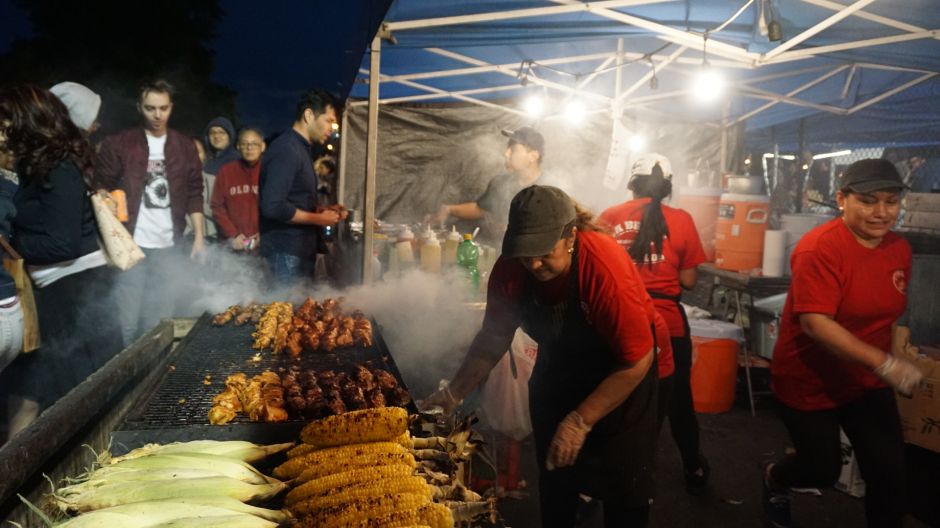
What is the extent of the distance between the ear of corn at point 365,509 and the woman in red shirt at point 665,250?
314 cm

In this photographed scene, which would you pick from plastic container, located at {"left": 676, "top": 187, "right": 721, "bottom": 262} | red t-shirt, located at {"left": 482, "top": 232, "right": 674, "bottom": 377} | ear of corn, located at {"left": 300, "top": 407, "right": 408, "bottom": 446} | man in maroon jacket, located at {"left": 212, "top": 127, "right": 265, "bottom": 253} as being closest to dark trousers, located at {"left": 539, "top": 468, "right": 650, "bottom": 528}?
red t-shirt, located at {"left": 482, "top": 232, "right": 674, "bottom": 377}

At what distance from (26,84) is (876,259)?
18.9 ft

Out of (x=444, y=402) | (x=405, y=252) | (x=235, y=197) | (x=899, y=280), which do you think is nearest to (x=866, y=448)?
(x=899, y=280)

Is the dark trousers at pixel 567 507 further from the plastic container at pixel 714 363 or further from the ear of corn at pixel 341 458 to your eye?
the plastic container at pixel 714 363

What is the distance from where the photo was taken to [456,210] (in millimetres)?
7645

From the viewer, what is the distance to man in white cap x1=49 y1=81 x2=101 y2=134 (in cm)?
446

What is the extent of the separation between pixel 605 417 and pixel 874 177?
7.34 ft

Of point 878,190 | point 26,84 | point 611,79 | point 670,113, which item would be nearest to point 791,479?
point 878,190

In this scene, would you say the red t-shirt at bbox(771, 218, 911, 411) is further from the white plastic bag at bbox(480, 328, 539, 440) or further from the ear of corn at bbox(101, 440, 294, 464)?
the ear of corn at bbox(101, 440, 294, 464)

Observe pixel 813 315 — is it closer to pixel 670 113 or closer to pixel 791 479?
pixel 791 479

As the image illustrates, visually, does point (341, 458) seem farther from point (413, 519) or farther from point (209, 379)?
point (209, 379)

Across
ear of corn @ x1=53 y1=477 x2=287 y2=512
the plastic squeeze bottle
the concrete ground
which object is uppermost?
the plastic squeeze bottle

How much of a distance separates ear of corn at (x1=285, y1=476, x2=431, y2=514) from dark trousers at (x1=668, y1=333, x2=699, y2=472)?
339 cm

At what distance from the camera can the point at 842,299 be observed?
3514mm
